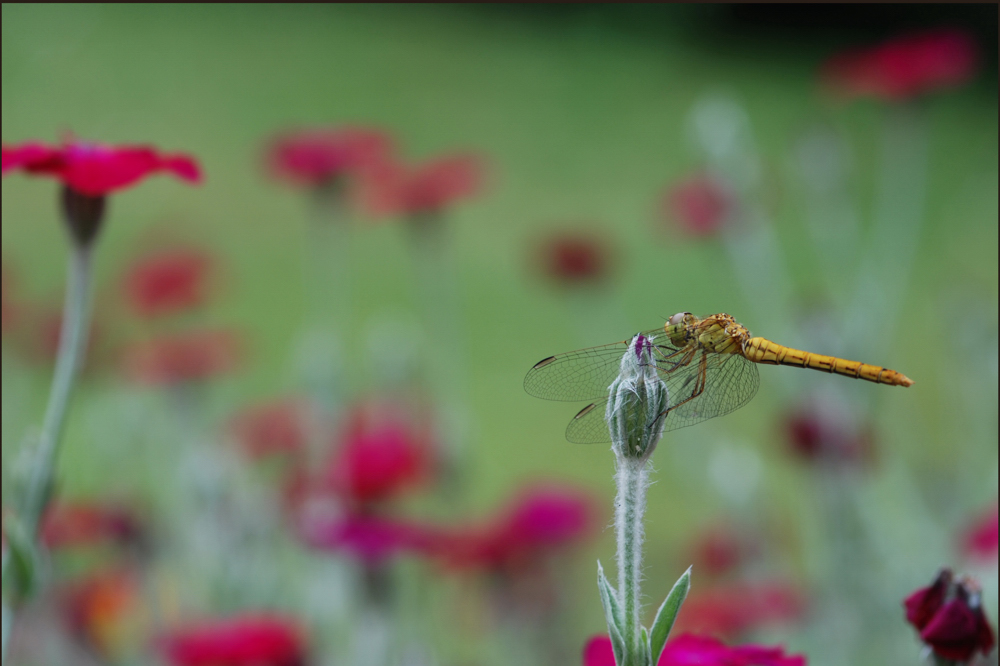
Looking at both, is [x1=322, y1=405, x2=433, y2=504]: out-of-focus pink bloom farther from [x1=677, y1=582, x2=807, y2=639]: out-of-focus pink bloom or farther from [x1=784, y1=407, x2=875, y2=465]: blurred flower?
[x1=784, y1=407, x2=875, y2=465]: blurred flower

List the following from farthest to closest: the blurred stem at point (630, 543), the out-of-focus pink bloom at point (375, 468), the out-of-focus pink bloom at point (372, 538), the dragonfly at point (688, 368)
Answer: the out-of-focus pink bloom at point (375, 468) < the out-of-focus pink bloom at point (372, 538) < the dragonfly at point (688, 368) < the blurred stem at point (630, 543)

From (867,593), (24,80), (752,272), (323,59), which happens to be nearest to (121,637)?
(867,593)

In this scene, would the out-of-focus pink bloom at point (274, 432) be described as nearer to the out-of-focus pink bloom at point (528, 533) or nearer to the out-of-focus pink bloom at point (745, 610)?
the out-of-focus pink bloom at point (528, 533)

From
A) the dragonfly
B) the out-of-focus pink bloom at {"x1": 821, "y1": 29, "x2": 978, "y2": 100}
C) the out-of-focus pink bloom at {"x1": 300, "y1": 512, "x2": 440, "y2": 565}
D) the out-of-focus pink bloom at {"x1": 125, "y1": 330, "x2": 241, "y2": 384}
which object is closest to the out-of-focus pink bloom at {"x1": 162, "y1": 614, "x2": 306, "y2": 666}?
the out-of-focus pink bloom at {"x1": 300, "y1": 512, "x2": 440, "y2": 565}

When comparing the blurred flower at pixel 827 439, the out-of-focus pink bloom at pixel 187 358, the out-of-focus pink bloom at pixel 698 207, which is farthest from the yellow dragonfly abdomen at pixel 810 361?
the out-of-focus pink bloom at pixel 187 358

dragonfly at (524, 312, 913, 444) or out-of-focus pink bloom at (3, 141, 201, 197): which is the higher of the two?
out-of-focus pink bloom at (3, 141, 201, 197)

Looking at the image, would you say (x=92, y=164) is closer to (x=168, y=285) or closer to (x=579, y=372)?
(x=579, y=372)

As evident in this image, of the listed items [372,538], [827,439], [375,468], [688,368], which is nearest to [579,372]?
[688,368]
